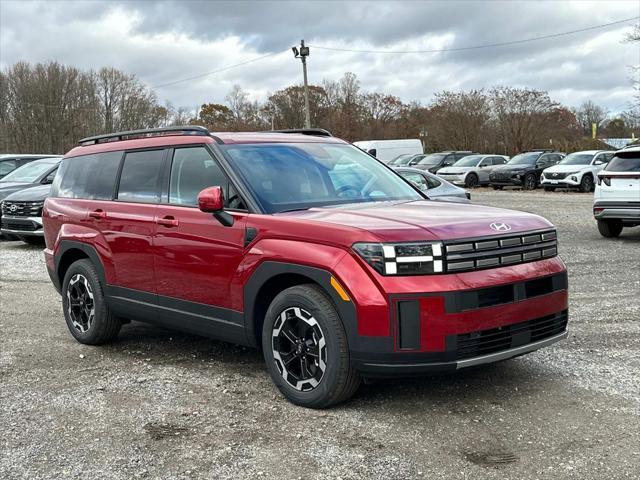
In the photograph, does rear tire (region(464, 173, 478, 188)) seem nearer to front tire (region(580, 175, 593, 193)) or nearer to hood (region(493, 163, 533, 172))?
hood (region(493, 163, 533, 172))

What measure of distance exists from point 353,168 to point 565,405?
7.95ft

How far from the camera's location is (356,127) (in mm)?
61062

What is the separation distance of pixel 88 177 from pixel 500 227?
3.93 metres

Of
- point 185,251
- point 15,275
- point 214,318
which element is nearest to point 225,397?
point 214,318

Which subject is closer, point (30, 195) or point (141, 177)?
point (141, 177)

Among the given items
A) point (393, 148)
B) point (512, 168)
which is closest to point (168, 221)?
point (512, 168)

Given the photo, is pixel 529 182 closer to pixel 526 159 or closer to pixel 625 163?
pixel 526 159

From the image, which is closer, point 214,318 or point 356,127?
point 214,318

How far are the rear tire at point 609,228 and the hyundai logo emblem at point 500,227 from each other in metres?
9.50

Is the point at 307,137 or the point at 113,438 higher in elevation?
the point at 307,137

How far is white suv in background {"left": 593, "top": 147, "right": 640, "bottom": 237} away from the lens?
39.4 feet

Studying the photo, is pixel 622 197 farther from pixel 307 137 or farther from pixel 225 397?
pixel 225 397

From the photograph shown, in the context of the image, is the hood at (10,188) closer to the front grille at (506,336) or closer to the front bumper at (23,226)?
the front bumper at (23,226)

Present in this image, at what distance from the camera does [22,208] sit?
13.4 m
